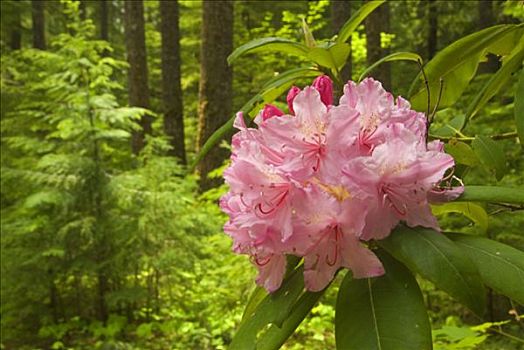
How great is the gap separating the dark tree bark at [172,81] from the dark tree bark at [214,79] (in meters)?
2.27

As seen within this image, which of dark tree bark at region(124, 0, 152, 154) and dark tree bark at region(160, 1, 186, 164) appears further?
dark tree bark at region(160, 1, 186, 164)

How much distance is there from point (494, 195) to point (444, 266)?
0.18 m

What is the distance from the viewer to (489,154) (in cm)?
93

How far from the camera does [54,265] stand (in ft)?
15.0

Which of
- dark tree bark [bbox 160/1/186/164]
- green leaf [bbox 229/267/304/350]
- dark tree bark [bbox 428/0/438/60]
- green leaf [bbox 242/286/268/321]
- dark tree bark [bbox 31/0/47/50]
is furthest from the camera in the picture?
dark tree bark [bbox 31/0/47/50]

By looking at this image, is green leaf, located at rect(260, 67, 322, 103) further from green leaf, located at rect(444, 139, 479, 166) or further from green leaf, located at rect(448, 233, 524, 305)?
green leaf, located at rect(448, 233, 524, 305)

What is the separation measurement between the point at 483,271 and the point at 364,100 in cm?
25

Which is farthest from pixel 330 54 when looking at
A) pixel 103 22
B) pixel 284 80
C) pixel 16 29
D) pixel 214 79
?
pixel 103 22

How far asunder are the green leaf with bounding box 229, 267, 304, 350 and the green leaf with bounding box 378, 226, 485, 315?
0.15 meters

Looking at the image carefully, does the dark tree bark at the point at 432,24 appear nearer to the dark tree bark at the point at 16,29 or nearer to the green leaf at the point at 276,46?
the dark tree bark at the point at 16,29

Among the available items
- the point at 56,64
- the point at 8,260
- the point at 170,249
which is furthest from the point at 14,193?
the point at 170,249

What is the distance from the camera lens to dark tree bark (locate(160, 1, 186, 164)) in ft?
29.7

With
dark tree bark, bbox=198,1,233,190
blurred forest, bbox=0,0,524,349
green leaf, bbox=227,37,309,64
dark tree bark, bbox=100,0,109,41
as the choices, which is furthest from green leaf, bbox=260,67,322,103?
dark tree bark, bbox=100,0,109,41

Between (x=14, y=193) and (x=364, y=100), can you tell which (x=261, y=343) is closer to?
(x=364, y=100)
